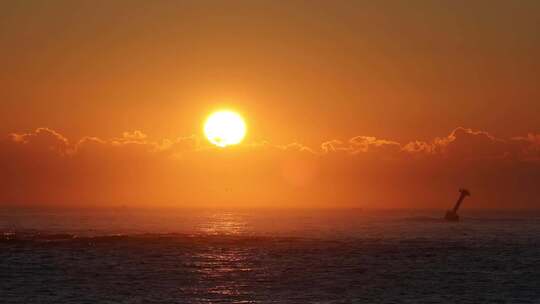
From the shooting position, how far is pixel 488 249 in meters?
101

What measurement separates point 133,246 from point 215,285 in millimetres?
41379

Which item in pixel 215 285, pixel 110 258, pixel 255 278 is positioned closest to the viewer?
pixel 215 285

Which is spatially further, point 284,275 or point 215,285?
point 284,275

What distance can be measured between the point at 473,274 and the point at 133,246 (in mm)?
50029

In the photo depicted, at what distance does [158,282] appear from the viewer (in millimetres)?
62875

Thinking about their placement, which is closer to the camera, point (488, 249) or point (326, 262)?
point (326, 262)

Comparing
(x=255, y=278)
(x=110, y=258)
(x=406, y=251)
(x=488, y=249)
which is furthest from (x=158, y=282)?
(x=488, y=249)

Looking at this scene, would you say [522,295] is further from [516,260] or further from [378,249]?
[378,249]

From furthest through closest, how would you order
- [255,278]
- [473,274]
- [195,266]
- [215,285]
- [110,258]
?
[110,258]
[195,266]
[473,274]
[255,278]
[215,285]

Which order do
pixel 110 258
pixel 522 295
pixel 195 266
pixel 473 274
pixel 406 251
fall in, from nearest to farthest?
pixel 522 295 < pixel 473 274 < pixel 195 266 < pixel 110 258 < pixel 406 251

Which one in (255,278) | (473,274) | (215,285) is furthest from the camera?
(473,274)

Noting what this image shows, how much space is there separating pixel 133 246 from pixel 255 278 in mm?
38381

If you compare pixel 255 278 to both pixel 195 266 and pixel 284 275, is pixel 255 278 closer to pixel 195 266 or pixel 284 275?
pixel 284 275

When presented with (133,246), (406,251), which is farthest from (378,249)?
(133,246)
